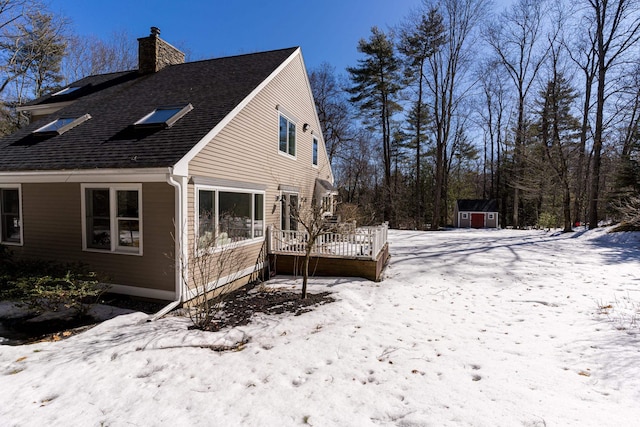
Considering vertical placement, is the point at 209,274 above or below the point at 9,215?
below

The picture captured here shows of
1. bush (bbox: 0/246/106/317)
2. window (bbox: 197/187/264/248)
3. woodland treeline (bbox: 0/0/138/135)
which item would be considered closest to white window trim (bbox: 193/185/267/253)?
window (bbox: 197/187/264/248)

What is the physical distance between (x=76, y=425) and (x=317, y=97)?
2680cm

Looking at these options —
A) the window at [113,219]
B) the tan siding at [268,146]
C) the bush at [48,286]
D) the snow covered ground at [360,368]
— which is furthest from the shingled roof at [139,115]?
the snow covered ground at [360,368]

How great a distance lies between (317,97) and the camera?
26.7 meters

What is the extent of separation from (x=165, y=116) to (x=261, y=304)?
15.9 feet

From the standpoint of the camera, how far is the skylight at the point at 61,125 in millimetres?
7655

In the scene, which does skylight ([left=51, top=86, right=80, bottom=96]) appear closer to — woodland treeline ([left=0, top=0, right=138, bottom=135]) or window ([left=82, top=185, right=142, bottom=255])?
woodland treeline ([left=0, top=0, right=138, bottom=135])

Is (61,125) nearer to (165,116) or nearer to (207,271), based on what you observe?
(165,116)

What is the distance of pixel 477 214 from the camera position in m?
31.9

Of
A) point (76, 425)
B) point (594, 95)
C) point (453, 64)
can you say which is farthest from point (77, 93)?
point (594, 95)

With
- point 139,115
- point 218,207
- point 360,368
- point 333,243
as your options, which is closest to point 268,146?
point 218,207

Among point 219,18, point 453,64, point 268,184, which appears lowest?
point 268,184

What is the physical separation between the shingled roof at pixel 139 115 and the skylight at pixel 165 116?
12cm

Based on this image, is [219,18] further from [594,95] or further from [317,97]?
[594,95]
